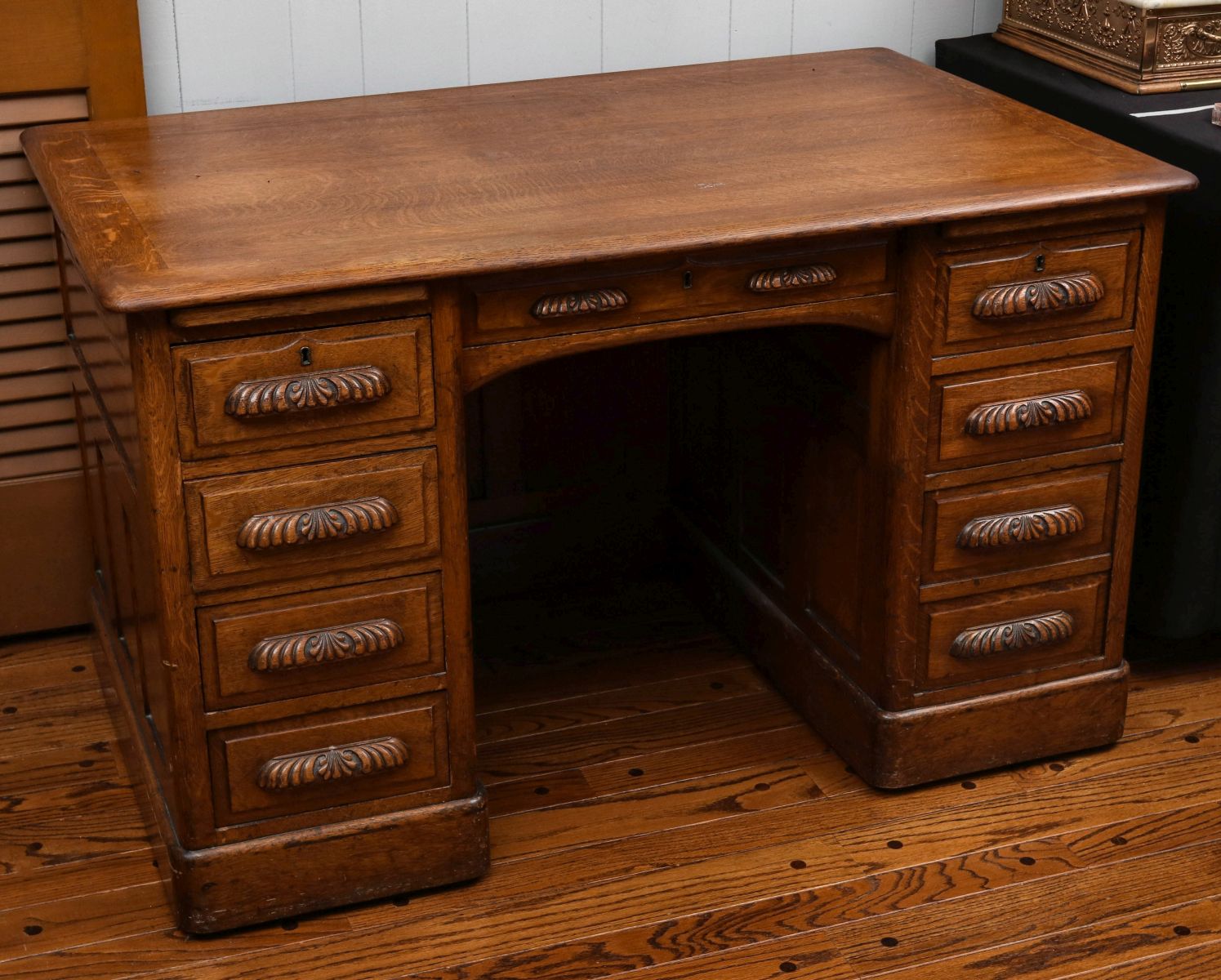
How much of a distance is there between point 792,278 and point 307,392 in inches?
24.5

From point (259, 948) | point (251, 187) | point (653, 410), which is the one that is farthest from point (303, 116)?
point (259, 948)

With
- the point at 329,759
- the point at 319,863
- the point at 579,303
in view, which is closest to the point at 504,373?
the point at 579,303

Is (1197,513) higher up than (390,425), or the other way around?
(390,425)

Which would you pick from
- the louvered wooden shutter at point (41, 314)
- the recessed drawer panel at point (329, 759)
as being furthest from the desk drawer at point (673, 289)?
the louvered wooden shutter at point (41, 314)

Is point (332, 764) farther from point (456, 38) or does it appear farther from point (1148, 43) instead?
point (1148, 43)

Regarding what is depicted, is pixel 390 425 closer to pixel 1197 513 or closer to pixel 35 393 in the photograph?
pixel 35 393

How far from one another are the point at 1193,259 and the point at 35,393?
1.78m

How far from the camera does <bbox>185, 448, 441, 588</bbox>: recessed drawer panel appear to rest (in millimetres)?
1929

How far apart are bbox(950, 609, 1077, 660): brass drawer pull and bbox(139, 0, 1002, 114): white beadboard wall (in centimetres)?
111

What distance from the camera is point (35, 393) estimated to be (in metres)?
2.64

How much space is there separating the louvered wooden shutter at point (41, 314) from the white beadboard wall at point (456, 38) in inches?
3.9

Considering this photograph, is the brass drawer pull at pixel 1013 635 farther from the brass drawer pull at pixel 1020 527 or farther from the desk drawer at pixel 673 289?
the desk drawer at pixel 673 289

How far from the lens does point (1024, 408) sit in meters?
2.22

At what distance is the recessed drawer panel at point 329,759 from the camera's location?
6.75 feet
